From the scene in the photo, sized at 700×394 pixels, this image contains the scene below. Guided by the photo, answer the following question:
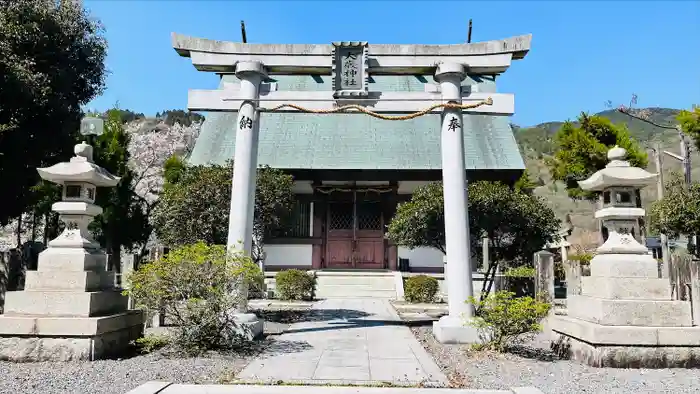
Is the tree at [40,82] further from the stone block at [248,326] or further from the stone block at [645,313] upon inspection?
the stone block at [645,313]

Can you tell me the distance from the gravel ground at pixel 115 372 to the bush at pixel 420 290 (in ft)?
28.4

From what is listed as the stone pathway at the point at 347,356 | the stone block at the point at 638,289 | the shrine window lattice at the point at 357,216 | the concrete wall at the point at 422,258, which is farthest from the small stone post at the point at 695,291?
the shrine window lattice at the point at 357,216

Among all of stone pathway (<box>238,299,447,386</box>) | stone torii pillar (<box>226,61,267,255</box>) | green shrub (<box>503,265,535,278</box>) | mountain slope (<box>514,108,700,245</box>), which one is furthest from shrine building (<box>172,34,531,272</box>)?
mountain slope (<box>514,108,700,245</box>)

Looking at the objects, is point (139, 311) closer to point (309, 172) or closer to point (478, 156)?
point (309, 172)

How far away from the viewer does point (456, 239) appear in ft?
25.7

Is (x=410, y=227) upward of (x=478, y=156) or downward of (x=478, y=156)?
downward

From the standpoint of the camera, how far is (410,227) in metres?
11.5

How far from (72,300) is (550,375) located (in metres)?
6.31

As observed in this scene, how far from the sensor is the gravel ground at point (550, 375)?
5.13 metres

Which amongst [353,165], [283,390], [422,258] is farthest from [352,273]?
[283,390]

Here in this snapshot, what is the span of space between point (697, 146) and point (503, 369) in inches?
560

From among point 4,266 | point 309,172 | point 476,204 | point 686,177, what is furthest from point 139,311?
point 686,177

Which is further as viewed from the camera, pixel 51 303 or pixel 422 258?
pixel 422 258

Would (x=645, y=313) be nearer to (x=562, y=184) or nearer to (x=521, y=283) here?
(x=521, y=283)
